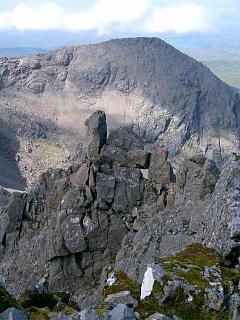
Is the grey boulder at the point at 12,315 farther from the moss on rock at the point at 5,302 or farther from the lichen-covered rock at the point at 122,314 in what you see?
the lichen-covered rock at the point at 122,314

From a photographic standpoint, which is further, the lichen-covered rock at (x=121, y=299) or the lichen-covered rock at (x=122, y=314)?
the lichen-covered rock at (x=121, y=299)

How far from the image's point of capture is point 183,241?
50.3 metres

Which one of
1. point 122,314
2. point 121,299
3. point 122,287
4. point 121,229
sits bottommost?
point 121,229

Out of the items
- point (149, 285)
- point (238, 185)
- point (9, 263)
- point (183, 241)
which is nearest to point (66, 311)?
point (149, 285)

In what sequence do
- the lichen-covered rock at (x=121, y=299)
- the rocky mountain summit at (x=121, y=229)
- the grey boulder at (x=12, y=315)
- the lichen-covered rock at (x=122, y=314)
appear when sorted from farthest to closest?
the rocky mountain summit at (x=121, y=229) < the lichen-covered rock at (x=121, y=299) < the lichen-covered rock at (x=122, y=314) < the grey boulder at (x=12, y=315)

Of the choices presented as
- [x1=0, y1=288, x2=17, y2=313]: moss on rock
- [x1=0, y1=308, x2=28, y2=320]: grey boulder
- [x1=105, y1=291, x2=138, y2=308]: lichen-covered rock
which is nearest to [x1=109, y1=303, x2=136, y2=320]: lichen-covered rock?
[x1=105, y1=291, x2=138, y2=308]: lichen-covered rock

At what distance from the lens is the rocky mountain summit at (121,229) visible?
26.7m

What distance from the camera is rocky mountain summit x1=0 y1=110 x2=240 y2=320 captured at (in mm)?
26672

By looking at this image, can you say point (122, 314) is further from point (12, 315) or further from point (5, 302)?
point (5, 302)

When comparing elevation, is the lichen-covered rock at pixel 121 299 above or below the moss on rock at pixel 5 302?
below

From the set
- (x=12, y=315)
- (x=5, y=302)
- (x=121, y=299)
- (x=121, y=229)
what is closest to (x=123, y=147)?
(x=121, y=229)

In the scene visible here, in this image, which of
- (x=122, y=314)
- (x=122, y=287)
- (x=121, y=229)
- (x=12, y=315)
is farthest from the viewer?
(x=121, y=229)

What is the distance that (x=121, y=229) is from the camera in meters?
72.4

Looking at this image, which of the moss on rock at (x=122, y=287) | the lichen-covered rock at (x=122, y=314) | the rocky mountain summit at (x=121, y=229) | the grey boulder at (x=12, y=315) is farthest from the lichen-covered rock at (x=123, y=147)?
the grey boulder at (x=12, y=315)
